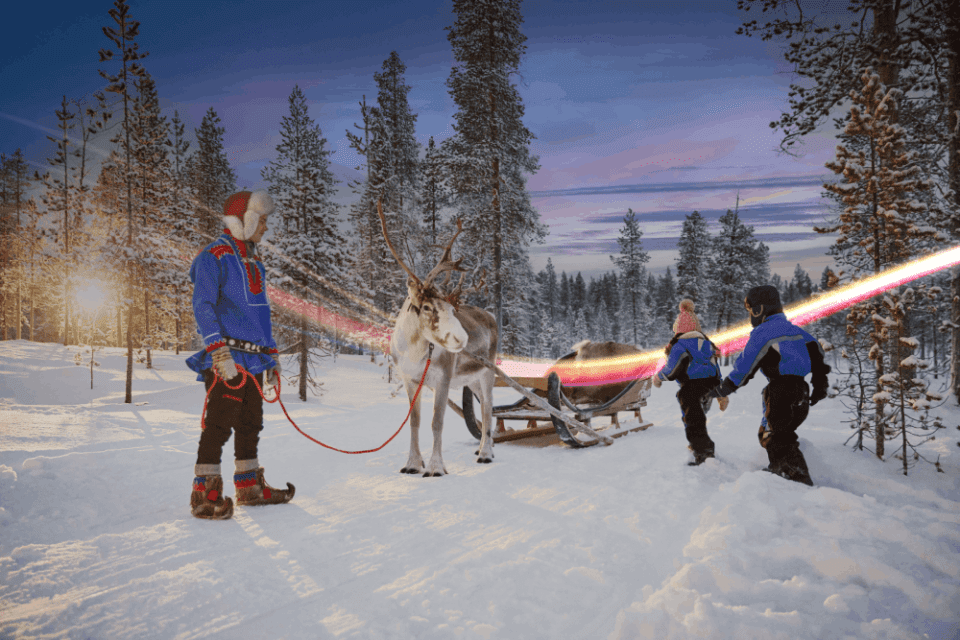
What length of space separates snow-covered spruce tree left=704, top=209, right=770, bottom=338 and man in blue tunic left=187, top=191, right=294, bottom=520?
38075 mm

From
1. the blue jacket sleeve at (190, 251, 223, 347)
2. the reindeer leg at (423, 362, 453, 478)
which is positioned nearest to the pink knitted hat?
the reindeer leg at (423, 362, 453, 478)

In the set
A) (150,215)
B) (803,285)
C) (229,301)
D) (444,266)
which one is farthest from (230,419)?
(803,285)

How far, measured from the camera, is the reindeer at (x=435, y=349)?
489 cm

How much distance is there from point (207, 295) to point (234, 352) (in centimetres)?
53

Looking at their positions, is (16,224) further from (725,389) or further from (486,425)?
(725,389)

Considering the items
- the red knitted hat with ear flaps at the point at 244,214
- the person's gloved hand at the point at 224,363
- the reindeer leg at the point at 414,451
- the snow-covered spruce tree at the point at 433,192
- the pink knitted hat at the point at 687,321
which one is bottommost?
the reindeer leg at the point at 414,451

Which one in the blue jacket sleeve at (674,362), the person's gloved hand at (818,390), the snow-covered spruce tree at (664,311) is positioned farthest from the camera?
the snow-covered spruce tree at (664,311)

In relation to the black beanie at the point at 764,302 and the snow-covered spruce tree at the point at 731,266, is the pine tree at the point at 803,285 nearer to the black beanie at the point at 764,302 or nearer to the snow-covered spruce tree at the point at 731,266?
the snow-covered spruce tree at the point at 731,266

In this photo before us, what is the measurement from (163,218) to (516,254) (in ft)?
47.6

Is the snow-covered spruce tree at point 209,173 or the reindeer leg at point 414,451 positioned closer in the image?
the reindeer leg at point 414,451

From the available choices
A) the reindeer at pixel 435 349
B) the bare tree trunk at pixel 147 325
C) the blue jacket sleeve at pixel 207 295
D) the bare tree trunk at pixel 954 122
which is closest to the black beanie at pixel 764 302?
the reindeer at pixel 435 349

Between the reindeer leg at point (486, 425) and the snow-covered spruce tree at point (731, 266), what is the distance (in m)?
35.1

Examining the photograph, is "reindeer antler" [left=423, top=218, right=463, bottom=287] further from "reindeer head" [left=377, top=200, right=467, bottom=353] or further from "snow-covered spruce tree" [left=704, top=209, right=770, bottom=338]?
"snow-covered spruce tree" [left=704, top=209, right=770, bottom=338]

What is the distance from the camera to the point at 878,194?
6.28 m
